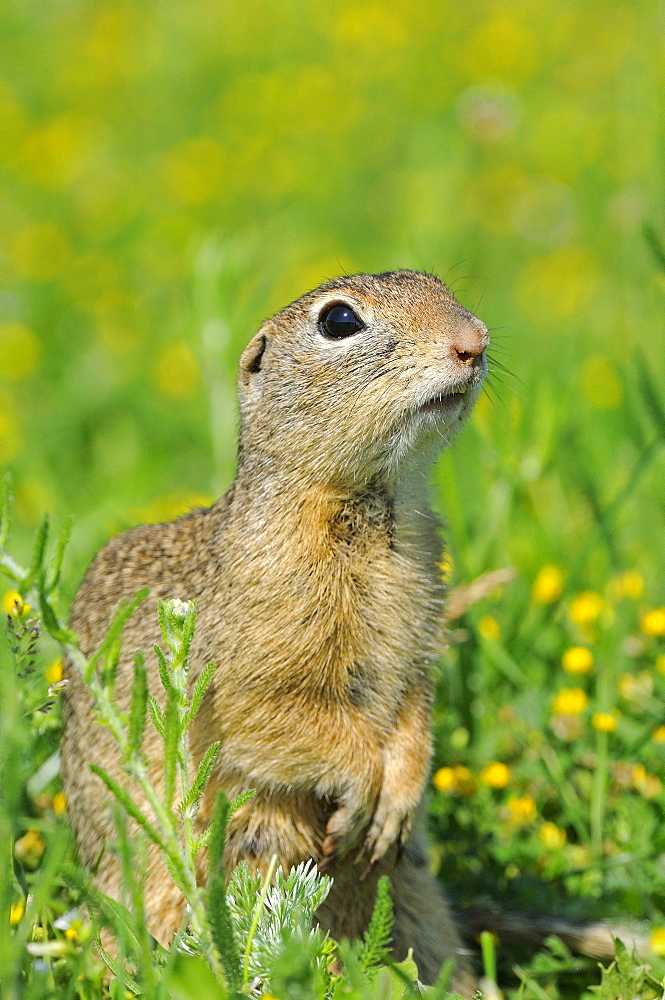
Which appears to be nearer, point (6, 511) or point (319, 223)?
point (6, 511)

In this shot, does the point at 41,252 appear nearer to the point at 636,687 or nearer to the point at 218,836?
the point at 636,687

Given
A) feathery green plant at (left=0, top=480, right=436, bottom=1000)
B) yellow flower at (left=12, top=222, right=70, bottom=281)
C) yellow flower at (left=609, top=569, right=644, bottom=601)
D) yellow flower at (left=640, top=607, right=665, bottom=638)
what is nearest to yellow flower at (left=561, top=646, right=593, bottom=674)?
yellow flower at (left=640, top=607, right=665, bottom=638)

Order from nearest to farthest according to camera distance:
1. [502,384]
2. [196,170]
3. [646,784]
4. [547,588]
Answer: [502,384]
[646,784]
[547,588]
[196,170]

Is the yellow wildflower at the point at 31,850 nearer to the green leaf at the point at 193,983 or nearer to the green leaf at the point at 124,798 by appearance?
the green leaf at the point at 124,798

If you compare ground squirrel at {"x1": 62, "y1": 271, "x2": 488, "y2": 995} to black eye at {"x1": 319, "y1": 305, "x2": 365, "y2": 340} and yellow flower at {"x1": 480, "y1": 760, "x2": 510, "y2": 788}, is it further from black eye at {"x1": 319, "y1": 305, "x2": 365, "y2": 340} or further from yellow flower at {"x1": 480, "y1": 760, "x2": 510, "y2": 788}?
yellow flower at {"x1": 480, "y1": 760, "x2": 510, "y2": 788}

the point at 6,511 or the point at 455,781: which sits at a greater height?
the point at 6,511

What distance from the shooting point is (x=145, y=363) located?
27.2 ft

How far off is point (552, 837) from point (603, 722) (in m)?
0.45

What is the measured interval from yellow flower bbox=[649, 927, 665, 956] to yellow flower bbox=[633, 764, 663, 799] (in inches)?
32.6

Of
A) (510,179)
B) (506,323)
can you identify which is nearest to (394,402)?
(506,323)

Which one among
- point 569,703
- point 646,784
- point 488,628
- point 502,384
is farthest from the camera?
point 488,628

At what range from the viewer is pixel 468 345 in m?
3.15

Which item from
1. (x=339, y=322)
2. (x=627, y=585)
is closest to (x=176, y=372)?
(x=627, y=585)

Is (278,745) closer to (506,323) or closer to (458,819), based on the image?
(458,819)
